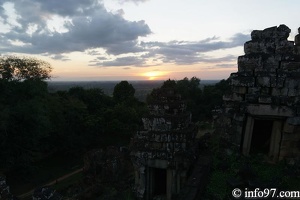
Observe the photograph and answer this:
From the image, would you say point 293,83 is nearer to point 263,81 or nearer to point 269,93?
point 269,93

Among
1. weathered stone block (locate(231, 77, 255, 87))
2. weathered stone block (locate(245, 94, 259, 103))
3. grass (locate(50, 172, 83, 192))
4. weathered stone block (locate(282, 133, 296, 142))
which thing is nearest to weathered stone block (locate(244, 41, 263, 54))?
weathered stone block (locate(231, 77, 255, 87))

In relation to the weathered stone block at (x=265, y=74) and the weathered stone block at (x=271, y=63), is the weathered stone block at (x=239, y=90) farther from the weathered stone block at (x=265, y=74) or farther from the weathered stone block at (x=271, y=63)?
the weathered stone block at (x=271, y=63)

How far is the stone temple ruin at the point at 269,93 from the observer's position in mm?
8422

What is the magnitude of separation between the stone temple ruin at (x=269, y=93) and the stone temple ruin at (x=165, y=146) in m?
1.67

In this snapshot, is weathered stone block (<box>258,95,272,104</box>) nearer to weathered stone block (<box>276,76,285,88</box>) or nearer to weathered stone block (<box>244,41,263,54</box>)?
weathered stone block (<box>276,76,285,88</box>)

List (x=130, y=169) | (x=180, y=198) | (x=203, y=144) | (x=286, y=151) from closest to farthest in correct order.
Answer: (x=180, y=198), (x=286, y=151), (x=203, y=144), (x=130, y=169)

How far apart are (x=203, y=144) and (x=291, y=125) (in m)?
5.03

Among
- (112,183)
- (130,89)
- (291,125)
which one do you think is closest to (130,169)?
(112,183)

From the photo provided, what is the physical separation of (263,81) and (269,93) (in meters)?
0.45

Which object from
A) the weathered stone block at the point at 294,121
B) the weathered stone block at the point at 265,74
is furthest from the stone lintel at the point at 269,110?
the weathered stone block at the point at 265,74

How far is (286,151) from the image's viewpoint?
8758 mm

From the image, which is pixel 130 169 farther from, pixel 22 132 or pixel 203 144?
pixel 22 132

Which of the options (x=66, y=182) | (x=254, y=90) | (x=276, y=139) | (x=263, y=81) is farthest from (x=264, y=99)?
(x=66, y=182)

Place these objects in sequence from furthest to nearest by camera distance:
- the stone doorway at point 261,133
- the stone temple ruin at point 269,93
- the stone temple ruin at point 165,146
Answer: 1. the stone doorway at point 261,133
2. the stone temple ruin at point 165,146
3. the stone temple ruin at point 269,93
